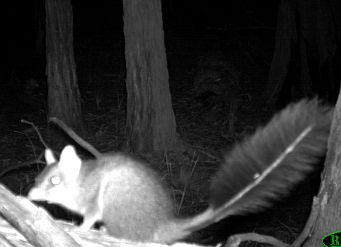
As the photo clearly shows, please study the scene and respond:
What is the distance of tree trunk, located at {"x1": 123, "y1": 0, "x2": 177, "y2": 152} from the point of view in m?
8.54

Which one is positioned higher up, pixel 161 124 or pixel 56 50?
pixel 56 50

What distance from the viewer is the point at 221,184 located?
261 centimetres

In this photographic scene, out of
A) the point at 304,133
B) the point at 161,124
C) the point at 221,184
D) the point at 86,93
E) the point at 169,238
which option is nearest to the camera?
the point at 304,133

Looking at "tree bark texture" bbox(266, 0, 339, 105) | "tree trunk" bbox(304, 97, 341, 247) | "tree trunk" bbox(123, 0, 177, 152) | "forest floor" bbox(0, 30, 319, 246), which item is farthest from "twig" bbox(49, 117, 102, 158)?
"tree bark texture" bbox(266, 0, 339, 105)

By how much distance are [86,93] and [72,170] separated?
9.14 meters

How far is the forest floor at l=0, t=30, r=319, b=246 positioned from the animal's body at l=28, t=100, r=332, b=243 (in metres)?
0.76

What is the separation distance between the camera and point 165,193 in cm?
478

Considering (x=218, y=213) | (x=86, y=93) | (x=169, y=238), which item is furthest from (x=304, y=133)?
(x=86, y=93)

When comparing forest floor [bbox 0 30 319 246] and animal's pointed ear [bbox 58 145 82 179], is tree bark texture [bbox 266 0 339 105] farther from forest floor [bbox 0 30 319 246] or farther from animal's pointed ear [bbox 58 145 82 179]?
animal's pointed ear [bbox 58 145 82 179]

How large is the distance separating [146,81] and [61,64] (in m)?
2.04

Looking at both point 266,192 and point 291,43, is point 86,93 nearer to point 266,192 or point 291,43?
point 291,43

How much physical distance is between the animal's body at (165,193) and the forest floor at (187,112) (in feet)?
2.49

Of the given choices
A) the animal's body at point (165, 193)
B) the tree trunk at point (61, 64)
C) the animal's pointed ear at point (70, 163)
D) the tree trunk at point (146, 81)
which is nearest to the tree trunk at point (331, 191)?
the animal's body at point (165, 193)

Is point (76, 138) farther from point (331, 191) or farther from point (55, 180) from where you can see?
point (331, 191)
